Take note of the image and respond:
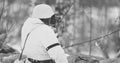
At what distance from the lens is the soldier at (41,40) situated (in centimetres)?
413

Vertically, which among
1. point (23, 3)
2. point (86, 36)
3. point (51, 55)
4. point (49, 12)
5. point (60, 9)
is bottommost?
point (86, 36)

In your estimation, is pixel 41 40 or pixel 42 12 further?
pixel 42 12

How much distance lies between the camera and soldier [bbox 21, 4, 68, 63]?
4129 mm

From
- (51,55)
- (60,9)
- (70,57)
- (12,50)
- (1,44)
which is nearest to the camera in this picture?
(51,55)

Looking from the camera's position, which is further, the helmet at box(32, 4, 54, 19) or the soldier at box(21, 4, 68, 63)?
the helmet at box(32, 4, 54, 19)

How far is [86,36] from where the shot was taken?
28531 mm

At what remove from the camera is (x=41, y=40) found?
4.19m

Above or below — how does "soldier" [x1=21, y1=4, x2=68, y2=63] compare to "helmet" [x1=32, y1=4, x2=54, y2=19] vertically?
below

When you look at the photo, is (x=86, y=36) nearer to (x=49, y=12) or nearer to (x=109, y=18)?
(x=109, y=18)

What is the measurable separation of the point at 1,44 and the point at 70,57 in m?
1.51

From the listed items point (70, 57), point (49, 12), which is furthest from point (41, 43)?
point (70, 57)

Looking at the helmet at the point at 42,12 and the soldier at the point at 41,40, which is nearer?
the soldier at the point at 41,40

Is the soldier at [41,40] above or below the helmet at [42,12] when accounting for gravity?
below

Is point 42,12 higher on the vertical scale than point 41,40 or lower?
higher
